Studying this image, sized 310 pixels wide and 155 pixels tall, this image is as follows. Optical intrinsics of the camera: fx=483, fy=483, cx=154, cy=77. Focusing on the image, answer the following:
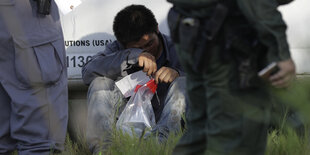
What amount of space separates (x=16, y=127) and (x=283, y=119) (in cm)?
176

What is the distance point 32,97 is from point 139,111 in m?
0.74

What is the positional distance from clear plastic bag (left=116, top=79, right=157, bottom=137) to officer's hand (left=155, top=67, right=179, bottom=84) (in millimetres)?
52

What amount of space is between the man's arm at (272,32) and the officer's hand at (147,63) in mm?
1747

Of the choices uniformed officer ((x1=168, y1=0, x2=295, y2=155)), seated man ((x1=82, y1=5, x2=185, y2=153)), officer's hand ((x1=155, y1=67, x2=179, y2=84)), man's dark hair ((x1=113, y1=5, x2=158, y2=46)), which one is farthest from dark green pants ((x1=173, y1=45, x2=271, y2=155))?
man's dark hair ((x1=113, y1=5, x2=158, y2=46))

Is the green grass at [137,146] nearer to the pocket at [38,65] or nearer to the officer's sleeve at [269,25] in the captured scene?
the pocket at [38,65]

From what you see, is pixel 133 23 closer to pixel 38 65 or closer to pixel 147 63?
pixel 147 63

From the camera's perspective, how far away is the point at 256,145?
1826mm

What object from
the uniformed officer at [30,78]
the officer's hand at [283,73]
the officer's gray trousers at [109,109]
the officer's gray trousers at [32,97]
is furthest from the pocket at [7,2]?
the officer's hand at [283,73]

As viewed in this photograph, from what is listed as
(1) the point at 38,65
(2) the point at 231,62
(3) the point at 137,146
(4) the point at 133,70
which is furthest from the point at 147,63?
(2) the point at 231,62

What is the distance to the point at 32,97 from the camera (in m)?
3.28

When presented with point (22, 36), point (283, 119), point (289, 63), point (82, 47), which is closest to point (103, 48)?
point (82, 47)

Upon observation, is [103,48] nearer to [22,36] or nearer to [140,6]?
[140,6]

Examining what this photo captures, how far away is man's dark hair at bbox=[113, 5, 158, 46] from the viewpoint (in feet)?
11.8

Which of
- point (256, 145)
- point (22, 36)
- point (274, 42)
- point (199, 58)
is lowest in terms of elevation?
point (22, 36)
